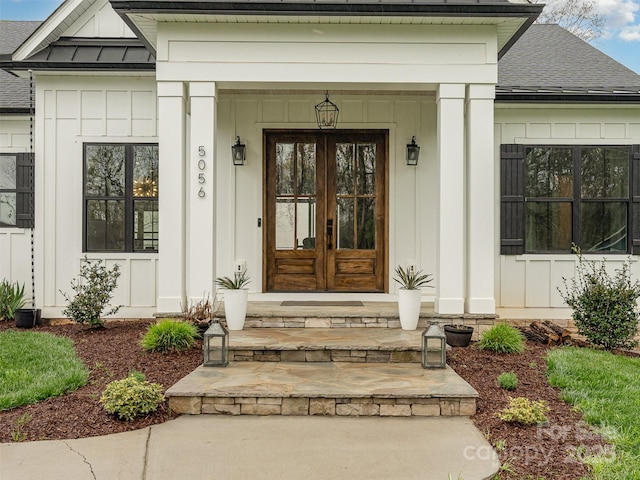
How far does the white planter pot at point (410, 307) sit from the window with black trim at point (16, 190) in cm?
529

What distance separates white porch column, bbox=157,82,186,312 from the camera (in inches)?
223

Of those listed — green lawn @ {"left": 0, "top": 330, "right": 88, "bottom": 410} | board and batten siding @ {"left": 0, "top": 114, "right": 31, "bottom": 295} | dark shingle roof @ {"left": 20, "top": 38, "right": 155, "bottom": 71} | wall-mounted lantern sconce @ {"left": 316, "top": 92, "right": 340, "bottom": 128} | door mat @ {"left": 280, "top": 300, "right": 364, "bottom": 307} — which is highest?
dark shingle roof @ {"left": 20, "top": 38, "right": 155, "bottom": 71}

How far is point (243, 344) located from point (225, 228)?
2761 mm

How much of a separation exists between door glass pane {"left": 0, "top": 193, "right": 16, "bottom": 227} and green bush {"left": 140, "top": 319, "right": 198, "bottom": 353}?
A: 12.5 ft

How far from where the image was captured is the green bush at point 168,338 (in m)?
5.02

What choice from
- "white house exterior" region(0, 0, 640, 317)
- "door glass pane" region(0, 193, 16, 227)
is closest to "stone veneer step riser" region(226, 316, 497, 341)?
"white house exterior" region(0, 0, 640, 317)

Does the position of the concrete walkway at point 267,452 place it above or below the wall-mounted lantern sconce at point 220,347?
below

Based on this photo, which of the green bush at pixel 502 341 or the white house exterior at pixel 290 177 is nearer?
the green bush at pixel 502 341

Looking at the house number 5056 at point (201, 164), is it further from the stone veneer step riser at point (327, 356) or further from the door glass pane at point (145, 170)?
the stone veneer step riser at point (327, 356)

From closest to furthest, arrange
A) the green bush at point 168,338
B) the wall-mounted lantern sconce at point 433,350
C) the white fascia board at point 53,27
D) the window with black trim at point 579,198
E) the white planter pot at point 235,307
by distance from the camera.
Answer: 1. the wall-mounted lantern sconce at point 433,350
2. the green bush at point 168,338
3. the white planter pot at point 235,307
4. the white fascia board at point 53,27
5. the window with black trim at point 579,198

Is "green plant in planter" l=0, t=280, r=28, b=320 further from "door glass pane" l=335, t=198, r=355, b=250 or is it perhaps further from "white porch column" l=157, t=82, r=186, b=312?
"door glass pane" l=335, t=198, r=355, b=250

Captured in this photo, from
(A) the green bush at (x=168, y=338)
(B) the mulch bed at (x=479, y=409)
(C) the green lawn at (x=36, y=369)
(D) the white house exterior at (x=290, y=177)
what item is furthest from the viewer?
(D) the white house exterior at (x=290, y=177)

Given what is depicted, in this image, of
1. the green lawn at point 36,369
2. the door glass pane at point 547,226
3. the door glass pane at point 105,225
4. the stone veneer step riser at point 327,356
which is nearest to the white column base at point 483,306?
the stone veneer step riser at point 327,356

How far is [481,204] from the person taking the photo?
5.73m
